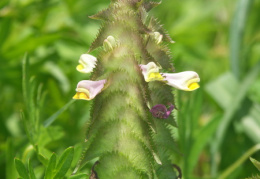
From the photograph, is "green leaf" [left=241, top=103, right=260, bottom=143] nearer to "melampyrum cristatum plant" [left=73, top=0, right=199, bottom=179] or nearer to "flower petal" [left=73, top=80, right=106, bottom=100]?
"melampyrum cristatum plant" [left=73, top=0, right=199, bottom=179]

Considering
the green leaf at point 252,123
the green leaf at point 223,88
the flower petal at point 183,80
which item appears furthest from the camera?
the green leaf at point 223,88

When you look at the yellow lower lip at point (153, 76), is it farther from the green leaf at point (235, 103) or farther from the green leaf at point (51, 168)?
the green leaf at point (235, 103)

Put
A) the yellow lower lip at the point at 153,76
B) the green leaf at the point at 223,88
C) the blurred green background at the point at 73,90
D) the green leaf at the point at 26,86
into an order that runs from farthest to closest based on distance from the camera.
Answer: the green leaf at the point at 223,88 → the blurred green background at the point at 73,90 → the green leaf at the point at 26,86 → the yellow lower lip at the point at 153,76

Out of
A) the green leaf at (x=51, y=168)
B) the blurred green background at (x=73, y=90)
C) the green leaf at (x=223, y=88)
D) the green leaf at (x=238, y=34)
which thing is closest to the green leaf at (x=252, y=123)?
the blurred green background at (x=73, y=90)

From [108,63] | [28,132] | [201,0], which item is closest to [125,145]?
[108,63]

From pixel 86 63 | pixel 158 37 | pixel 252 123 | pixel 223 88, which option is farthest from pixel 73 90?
pixel 158 37

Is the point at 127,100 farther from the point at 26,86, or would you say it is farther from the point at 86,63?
the point at 26,86

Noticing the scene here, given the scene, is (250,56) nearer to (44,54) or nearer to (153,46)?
(44,54)
